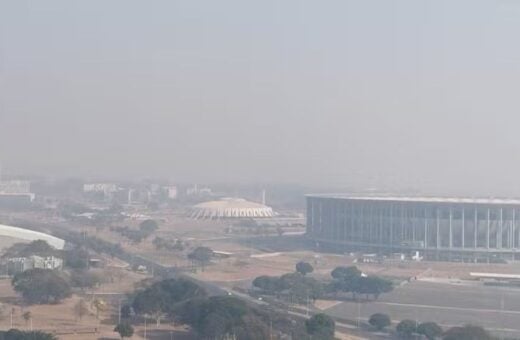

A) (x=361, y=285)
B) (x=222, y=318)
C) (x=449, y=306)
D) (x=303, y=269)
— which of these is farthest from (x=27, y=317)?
(x=303, y=269)

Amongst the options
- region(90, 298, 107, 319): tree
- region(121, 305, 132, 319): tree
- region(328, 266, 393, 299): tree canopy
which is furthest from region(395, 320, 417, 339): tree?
region(90, 298, 107, 319): tree

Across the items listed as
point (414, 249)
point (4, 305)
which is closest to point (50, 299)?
point (4, 305)

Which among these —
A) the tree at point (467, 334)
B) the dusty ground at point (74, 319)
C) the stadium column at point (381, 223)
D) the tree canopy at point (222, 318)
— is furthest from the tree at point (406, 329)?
the stadium column at point (381, 223)

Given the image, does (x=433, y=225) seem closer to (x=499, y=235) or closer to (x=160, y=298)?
(x=499, y=235)

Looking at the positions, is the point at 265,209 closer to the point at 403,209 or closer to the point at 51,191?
the point at 403,209

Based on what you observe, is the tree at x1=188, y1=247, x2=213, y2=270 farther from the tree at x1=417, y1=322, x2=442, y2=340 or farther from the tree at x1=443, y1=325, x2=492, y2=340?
the tree at x1=443, y1=325, x2=492, y2=340
